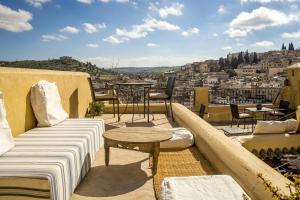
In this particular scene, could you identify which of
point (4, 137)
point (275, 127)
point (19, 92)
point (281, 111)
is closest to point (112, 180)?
point (4, 137)

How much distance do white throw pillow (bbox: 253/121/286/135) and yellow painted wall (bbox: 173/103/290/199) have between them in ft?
5.20

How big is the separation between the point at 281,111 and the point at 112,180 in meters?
7.50

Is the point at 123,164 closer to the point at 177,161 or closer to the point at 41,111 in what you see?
the point at 177,161

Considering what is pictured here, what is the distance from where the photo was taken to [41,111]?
409 cm

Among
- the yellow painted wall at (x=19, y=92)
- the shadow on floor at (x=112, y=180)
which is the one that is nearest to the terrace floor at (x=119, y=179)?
the shadow on floor at (x=112, y=180)

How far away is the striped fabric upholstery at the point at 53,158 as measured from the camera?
2250 mm

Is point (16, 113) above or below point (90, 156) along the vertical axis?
above

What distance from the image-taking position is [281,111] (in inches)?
360

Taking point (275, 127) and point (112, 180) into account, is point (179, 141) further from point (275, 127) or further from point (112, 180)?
point (275, 127)

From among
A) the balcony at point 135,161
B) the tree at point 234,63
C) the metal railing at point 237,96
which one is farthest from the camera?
the tree at point 234,63

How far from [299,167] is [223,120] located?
505 centimetres

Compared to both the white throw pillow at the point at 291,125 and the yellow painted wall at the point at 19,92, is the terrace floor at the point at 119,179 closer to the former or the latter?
the yellow painted wall at the point at 19,92

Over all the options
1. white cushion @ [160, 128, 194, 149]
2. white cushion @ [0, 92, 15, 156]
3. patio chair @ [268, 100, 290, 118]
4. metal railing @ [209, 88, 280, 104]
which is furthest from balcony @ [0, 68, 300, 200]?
metal railing @ [209, 88, 280, 104]

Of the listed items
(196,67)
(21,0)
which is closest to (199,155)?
(21,0)
